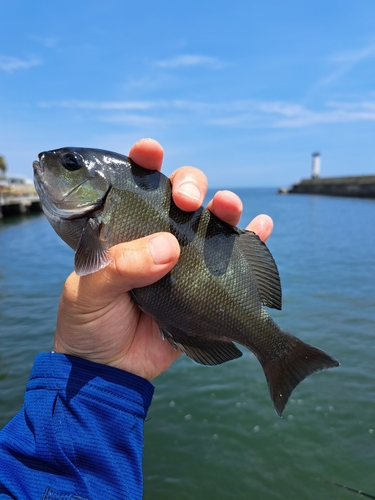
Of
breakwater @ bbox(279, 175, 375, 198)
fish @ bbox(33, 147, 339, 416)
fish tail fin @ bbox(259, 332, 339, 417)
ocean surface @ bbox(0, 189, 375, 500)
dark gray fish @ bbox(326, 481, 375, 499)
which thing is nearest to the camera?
fish @ bbox(33, 147, 339, 416)

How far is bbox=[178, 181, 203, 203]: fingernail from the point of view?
2.59m

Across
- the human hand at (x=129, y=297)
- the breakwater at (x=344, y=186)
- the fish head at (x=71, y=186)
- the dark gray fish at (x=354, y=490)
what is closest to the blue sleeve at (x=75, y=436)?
the human hand at (x=129, y=297)

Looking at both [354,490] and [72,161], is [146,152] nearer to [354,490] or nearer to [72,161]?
[72,161]

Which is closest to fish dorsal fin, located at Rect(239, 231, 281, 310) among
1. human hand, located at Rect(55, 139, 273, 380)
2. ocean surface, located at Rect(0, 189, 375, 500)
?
human hand, located at Rect(55, 139, 273, 380)

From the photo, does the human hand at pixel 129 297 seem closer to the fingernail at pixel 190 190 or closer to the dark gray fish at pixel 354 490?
the fingernail at pixel 190 190

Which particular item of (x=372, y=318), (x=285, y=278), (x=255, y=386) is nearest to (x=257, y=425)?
(x=255, y=386)

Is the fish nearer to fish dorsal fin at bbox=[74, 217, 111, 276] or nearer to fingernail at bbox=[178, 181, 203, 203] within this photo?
fish dorsal fin at bbox=[74, 217, 111, 276]

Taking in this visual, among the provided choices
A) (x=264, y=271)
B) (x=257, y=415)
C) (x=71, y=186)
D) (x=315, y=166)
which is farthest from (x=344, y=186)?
(x=71, y=186)

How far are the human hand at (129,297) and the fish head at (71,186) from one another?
11.1 inches

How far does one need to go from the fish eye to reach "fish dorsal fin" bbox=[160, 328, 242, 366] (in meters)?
1.27

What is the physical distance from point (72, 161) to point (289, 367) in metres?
2.10

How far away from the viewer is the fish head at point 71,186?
8.44 ft

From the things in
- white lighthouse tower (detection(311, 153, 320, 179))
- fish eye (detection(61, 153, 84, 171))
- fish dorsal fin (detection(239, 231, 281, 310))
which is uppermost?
white lighthouse tower (detection(311, 153, 320, 179))

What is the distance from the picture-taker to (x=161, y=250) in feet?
7.38
